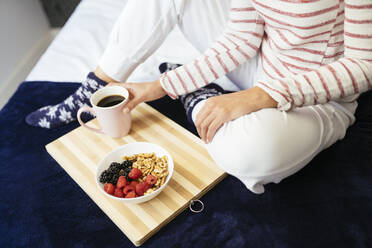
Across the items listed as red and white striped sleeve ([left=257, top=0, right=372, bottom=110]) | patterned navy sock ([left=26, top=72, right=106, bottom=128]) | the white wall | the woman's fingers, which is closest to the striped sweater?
red and white striped sleeve ([left=257, top=0, right=372, bottom=110])

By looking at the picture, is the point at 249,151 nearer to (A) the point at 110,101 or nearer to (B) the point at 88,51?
(A) the point at 110,101

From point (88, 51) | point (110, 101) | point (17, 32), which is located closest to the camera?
point (110, 101)

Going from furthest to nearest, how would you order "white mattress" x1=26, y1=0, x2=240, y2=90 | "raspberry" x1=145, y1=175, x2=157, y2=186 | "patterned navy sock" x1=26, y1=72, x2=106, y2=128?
"white mattress" x1=26, y1=0, x2=240, y2=90, "patterned navy sock" x1=26, y1=72, x2=106, y2=128, "raspberry" x1=145, y1=175, x2=157, y2=186

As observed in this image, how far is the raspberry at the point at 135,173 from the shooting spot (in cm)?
74

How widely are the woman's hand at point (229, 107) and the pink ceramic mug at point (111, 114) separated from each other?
0.77 feet

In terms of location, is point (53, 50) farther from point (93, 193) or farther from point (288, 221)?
point (288, 221)

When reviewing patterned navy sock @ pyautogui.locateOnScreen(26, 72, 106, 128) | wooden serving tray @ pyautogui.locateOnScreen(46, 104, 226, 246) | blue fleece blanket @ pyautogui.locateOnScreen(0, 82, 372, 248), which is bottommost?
blue fleece blanket @ pyautogui.locateOnScreen(0, 82, 372, 248)

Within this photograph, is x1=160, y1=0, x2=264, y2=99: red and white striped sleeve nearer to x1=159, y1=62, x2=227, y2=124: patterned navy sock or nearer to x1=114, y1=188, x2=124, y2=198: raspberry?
x1=159, y1=62, x2=227, y2=124: patterned navy sock

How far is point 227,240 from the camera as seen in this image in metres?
0.71

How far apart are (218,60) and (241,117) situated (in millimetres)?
220

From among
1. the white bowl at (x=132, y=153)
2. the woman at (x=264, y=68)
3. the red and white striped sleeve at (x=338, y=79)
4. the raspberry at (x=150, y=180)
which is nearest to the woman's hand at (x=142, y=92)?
the woman at (x=264, y=68)

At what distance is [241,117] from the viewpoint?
27.0 inches

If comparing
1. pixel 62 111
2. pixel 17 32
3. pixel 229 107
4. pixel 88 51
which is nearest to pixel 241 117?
pixel 229 107

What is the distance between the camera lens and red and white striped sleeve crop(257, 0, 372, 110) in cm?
63
